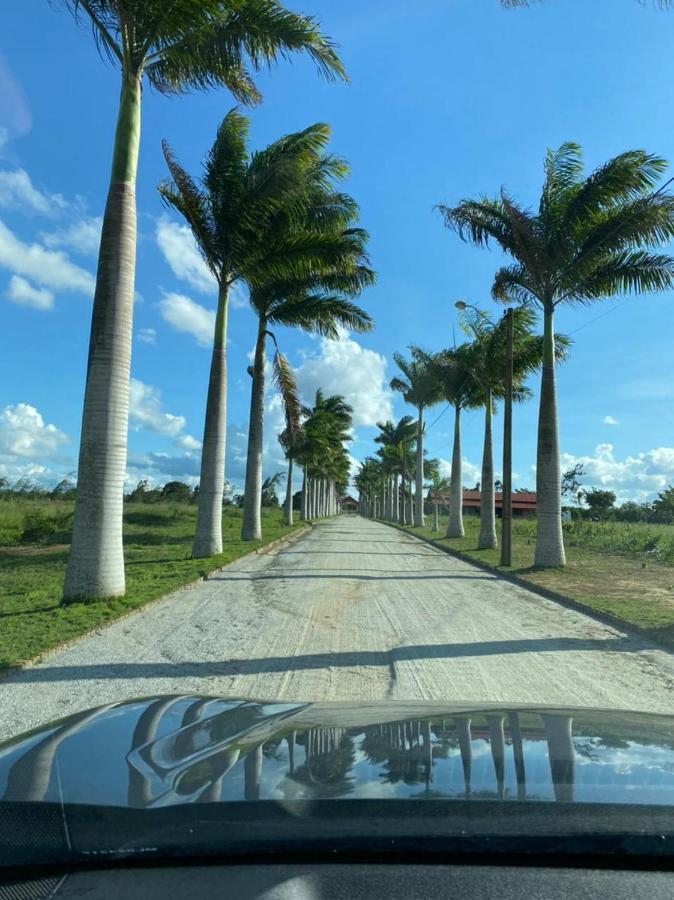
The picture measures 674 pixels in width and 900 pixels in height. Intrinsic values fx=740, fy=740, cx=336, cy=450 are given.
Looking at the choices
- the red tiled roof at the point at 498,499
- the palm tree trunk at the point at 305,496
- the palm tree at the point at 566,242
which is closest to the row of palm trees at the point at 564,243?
the palm tree at the point at 566,242

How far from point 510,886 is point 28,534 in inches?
1038

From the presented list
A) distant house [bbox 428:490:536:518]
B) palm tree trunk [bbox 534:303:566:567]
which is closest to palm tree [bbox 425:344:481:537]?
palm tree trunk [bbox 534:303:566:567]

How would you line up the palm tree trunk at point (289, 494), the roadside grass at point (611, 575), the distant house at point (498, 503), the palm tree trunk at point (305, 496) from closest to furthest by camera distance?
the roadside grass at point (611, 575) → the palm tree trunk at point (289, 494) → the palm tree trunk at point (305, 496) → the distant house at point (498, 503)

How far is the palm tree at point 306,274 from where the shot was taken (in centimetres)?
1970

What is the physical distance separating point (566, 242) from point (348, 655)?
1345cm

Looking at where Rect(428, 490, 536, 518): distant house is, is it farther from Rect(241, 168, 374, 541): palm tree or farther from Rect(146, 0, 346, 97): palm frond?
Rect(146, 0, 346, 97): palm frond

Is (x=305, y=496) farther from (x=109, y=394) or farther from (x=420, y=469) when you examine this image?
(x=109, y=394)

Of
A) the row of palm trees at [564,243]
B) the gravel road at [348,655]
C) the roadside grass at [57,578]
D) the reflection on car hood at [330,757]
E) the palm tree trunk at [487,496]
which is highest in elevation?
the row of palm trees at [564,243]

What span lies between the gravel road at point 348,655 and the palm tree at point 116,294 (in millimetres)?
1270

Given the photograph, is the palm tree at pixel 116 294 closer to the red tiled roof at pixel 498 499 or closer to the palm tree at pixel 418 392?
the palm tree at pixel 418 392

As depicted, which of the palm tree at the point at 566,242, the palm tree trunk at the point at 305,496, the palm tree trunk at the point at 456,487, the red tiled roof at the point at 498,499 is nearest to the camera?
the palm tree at the point at 566,242

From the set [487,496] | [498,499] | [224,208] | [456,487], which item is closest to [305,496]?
[456,487]

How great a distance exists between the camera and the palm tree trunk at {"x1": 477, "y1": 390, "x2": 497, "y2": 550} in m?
27.4

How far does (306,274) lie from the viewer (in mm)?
22328
